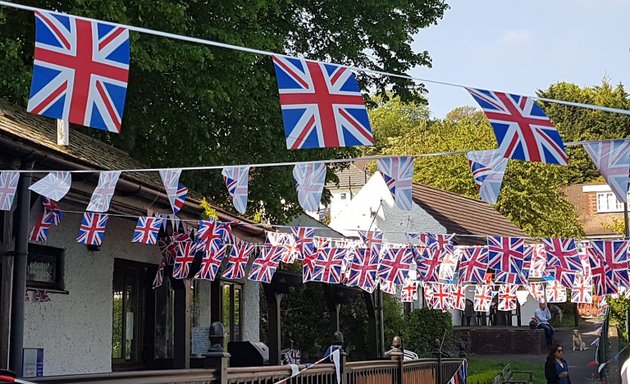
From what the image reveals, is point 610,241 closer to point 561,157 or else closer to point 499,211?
point 561,157

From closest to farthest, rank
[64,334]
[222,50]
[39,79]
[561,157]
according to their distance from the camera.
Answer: [39,79] < [561,157] < [64,334] < [222,50]

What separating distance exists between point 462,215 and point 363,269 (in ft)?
82.7

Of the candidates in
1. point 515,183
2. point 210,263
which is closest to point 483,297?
point 210,263

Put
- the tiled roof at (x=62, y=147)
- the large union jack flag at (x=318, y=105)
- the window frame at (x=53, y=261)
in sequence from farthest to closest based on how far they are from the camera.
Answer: the window frame at (x=53, y=261) → the tiled roof at (x=62, y=147) → the large union jack flag at (x=318, y=105)

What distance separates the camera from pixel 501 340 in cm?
3344

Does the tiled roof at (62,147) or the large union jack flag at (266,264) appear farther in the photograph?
the large union jack flag at (266,264)

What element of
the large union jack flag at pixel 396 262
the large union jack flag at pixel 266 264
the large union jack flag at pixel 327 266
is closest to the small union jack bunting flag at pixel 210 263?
the large union jack flag at pixel 266 264

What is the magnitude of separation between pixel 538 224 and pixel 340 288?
98.7 feet

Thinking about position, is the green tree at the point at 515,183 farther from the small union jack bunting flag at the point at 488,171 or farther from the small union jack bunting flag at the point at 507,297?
the small union jack bunting flag at the point at 488,171

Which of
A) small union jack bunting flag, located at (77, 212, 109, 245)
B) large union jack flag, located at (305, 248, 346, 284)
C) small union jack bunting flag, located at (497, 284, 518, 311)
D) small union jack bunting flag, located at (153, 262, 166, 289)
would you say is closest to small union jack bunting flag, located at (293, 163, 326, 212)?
small union jack bunting flag, located at (77, 212, 109, 245)

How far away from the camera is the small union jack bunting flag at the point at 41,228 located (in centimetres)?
981

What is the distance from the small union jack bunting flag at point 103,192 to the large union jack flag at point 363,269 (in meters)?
6.67

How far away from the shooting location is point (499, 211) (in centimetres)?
4753

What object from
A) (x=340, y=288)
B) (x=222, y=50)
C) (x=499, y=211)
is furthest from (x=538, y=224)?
(x=222, y=50)
